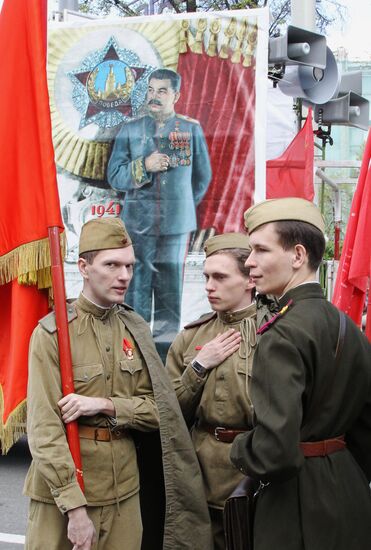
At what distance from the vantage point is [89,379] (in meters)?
3.24

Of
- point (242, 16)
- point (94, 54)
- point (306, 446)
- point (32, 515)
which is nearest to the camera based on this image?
point (306, 446)

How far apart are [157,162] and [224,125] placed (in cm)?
57

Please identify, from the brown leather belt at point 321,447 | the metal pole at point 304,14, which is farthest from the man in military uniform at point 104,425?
the metal pole at point 304,14

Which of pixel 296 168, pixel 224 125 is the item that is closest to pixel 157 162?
pixel 224 125

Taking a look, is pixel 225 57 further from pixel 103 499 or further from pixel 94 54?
pixel 103 499

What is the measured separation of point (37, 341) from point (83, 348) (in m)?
0.19

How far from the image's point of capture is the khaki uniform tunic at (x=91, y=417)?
300 centimetres

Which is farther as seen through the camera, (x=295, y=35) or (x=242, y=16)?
(x=295, y=35)

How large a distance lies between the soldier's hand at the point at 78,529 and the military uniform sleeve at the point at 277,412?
2.45 feet

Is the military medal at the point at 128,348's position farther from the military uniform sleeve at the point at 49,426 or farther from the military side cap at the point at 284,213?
the military side cap at the point at 284,213

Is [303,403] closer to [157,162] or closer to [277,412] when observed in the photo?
[277,412]

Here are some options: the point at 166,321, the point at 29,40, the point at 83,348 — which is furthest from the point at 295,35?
the point at 83,348

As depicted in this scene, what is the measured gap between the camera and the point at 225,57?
5.95 meters

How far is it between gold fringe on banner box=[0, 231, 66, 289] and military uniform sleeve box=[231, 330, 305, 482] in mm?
1203
